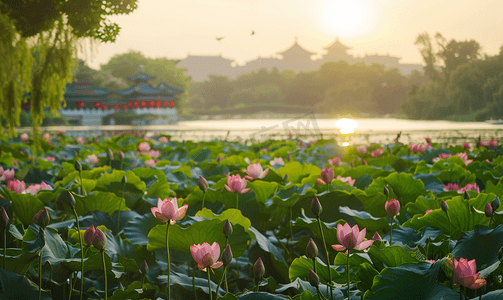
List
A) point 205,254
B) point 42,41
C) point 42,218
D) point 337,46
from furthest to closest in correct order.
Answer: point 337,46 → point 42,41 → point 42,218 → point 205,254

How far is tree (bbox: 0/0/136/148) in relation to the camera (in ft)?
5.74

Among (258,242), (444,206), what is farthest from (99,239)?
(444,206)

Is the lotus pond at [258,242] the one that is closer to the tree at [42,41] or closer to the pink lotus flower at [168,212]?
the pink lotus flower at [168,212]

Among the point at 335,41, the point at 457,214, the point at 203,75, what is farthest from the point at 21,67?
the point at 203,75

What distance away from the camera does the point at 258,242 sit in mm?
1067

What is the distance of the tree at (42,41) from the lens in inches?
68.8

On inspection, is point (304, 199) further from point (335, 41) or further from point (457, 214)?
point (335, 41)

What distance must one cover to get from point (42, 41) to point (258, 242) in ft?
5.33

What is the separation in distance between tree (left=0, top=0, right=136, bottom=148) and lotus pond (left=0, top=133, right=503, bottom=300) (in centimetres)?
56

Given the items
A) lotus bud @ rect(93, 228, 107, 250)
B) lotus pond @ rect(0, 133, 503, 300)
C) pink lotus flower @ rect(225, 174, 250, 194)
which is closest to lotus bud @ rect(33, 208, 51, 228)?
lotus pond @ rect(0, 133, 503, 300)

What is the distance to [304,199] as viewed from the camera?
1.39 metres

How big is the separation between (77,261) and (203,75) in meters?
70.0

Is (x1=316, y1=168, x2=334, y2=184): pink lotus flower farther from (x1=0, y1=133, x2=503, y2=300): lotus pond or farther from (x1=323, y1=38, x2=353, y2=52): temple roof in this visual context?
(x1=323, y1=38, x2=353, y2=52): temple roof

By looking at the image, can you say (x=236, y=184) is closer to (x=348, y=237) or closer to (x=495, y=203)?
→ (x=348, y=237)
